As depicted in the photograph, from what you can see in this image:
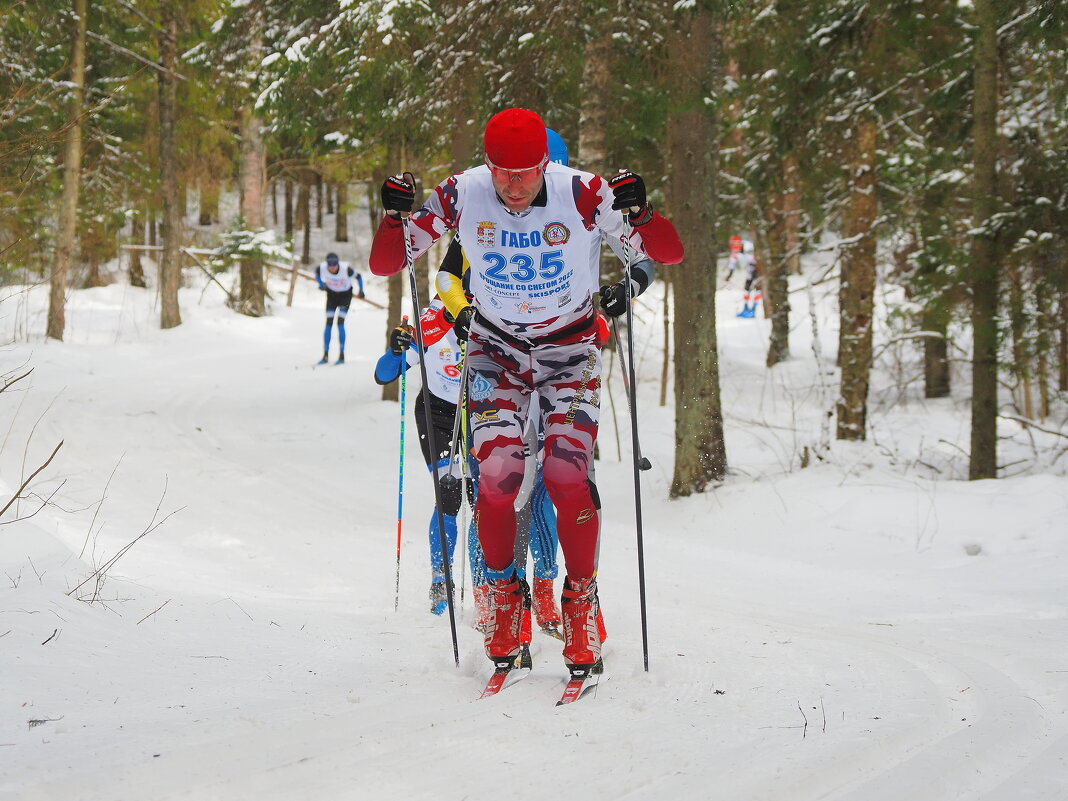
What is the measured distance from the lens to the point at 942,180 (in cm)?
998

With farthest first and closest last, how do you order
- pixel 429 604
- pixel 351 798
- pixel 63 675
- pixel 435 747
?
1. pixel 429 604
2. pixel 63 675
3. pixel 435 747
4. pixel 351 798

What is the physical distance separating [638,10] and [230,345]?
13358 mm

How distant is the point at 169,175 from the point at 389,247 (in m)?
17.3

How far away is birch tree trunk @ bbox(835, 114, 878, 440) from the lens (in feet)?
35.5

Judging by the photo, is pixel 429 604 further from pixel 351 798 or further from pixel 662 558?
pixel 351 798

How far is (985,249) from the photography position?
307 inches

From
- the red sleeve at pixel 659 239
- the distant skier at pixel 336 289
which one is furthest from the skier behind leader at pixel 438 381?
the distant skier at pixel 336 289

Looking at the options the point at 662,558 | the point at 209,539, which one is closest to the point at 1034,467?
the point at 662,558

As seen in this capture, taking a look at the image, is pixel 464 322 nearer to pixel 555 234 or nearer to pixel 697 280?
pixel 555 234

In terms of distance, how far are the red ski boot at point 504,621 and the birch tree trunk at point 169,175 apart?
17479mm

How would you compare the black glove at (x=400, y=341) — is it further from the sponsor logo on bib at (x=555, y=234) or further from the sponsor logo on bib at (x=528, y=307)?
the sponsor logo on bib at (x=555, y=234)

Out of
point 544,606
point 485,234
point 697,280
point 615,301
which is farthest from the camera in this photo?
point 697,280

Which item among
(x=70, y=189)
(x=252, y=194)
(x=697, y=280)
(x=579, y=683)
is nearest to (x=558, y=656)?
(x=579, y=683)

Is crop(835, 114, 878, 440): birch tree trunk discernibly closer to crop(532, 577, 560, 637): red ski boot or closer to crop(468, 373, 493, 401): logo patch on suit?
crop(532, 577, 560, 637): red ski boot
